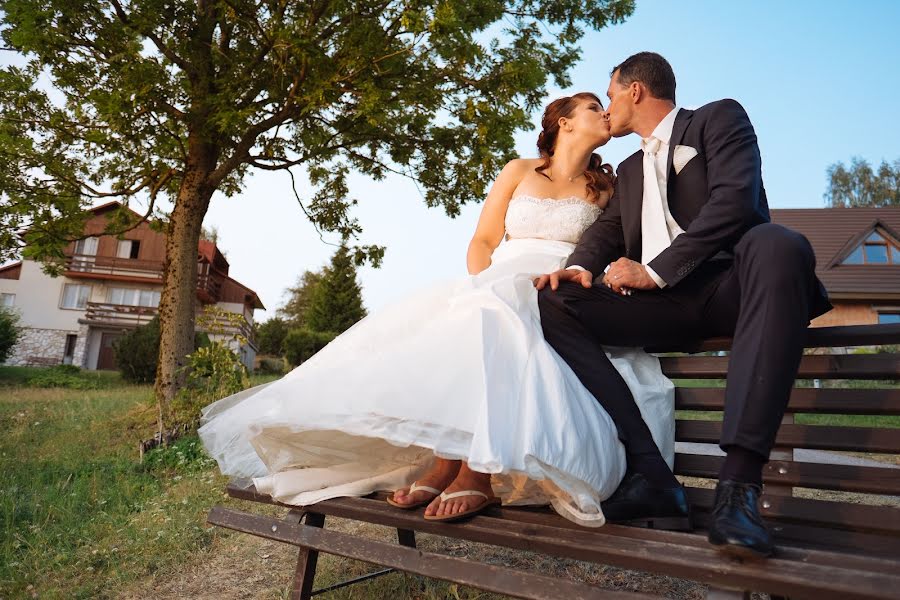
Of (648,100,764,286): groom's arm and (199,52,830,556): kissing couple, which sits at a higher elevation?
(648,100,764,286): groom's arm

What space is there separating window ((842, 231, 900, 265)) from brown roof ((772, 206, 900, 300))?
0.66 feet

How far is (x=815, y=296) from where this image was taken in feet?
6.26

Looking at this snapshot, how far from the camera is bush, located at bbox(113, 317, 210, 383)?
17.0 m

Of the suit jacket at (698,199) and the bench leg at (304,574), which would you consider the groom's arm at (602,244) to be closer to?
the suit jacket at (698,199)

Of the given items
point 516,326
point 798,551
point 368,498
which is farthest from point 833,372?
point 368,498

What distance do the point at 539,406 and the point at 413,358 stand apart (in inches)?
19.5

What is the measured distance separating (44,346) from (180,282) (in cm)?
3273

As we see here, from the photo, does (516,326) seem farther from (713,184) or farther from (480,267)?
(480,267)

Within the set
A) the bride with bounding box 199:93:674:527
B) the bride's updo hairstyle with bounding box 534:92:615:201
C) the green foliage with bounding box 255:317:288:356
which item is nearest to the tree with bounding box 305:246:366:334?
the green foliage with bounding box 255:317:288:356

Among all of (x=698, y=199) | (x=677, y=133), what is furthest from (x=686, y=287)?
(x=677, y=133)

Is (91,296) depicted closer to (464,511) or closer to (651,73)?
(651,73)

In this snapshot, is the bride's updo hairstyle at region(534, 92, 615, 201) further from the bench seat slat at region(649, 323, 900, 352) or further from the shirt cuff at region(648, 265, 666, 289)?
the bench seat slat at region(649, 323, 900, 352)

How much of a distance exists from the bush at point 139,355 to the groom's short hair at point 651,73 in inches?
624

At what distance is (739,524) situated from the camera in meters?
1.41
